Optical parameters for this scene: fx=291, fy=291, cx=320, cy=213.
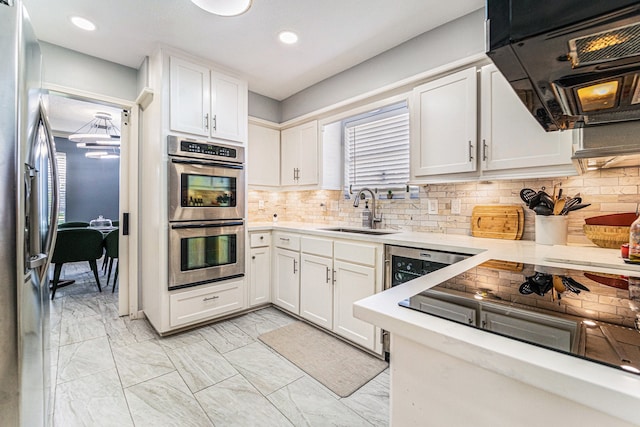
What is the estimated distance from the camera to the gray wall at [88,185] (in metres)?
6.10

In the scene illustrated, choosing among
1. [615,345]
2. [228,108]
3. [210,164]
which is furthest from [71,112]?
[615,345]

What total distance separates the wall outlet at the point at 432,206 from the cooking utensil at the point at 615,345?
195cm

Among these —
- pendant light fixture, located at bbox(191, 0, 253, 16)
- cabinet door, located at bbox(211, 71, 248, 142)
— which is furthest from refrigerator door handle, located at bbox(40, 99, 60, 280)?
cabinet door, located at bbox(211, 71, 248, 142)

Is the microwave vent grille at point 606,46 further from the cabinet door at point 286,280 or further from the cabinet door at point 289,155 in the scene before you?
the cabinet door at point 289,155

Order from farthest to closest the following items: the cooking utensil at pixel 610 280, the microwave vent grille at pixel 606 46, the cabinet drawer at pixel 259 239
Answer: the cabinet drawer at pixel 259 239 → the cooking utensil at pixel 610 280 → the microwave vent grille at pixel 606 46

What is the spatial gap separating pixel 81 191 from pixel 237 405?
22.0 ft

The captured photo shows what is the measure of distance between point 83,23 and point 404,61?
2.62 meters

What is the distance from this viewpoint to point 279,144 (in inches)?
144

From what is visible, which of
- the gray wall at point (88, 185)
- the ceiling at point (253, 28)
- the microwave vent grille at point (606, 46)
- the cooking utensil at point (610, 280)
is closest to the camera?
the microwave vent grille at point (606, 46)

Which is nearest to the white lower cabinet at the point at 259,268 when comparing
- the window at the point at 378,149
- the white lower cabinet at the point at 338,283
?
the white lower cabinet at the point at 338,283

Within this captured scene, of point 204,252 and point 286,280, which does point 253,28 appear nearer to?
point 204,252

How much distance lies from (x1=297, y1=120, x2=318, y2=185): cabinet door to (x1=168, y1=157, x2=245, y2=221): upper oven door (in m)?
0.70

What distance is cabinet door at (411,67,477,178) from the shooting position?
6.59 feet

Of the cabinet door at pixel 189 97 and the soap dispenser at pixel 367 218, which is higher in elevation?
the cabinet door at pixel 189 97
